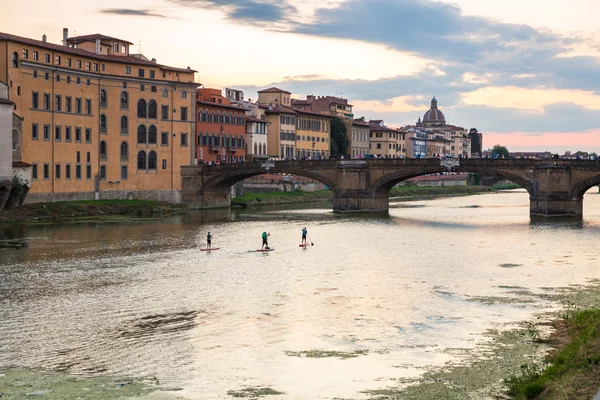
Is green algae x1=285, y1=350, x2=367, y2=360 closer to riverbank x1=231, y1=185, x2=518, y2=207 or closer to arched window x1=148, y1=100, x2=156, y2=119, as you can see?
arched window x1=148, y1=100, x2=156, y2=119

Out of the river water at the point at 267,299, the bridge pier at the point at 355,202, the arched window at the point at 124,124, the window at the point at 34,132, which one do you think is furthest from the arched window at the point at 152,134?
the river water at the point at 267,299

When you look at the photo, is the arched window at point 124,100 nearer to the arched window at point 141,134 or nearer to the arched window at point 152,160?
the arched window at point 141,134

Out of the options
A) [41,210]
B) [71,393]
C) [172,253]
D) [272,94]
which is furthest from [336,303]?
[272,94]

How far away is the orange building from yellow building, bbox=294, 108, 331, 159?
958 inches

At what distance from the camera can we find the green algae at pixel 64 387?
2594 cm

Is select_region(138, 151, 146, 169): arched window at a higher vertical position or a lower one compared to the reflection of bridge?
higher

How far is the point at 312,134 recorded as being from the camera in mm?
163125

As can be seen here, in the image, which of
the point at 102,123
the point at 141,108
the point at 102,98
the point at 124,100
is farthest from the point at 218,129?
the point at 102,98

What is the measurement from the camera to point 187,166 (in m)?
110

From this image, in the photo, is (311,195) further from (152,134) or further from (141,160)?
(141,160)

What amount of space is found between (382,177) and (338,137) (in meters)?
75.9

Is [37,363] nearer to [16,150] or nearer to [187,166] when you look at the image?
[16,150]

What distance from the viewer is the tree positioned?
176625 mm

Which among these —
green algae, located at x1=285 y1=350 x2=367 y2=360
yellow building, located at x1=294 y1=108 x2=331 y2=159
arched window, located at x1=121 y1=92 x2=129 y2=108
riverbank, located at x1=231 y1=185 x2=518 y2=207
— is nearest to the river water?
green algae, located at x1=285 y1=350 x2=367 y2=360
